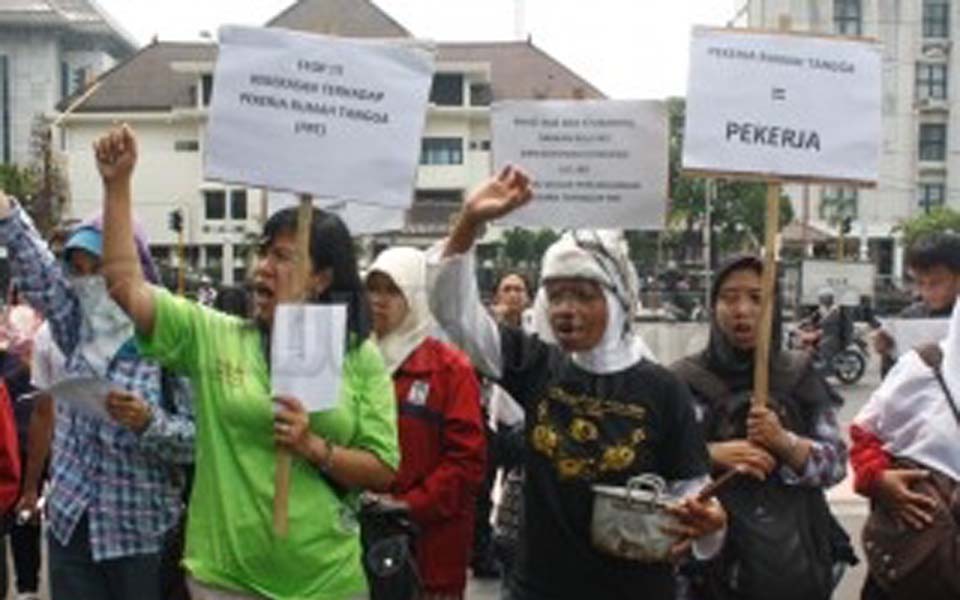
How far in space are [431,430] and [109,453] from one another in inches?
38.2

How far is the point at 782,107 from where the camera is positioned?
12.1 feet

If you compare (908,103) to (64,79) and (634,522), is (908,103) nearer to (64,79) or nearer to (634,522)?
(64,79)

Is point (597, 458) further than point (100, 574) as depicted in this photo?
No

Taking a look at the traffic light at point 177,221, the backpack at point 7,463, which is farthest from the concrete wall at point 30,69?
the backpack at point 7,463

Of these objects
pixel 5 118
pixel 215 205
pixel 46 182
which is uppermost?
pixel 5 118

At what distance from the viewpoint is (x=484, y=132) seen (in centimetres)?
5284

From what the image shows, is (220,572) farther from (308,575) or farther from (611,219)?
(611,219)

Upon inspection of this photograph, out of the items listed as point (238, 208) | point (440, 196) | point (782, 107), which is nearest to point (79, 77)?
point (238, 208)

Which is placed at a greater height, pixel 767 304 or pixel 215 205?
pixel 215 205

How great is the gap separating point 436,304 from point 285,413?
584 millimetres

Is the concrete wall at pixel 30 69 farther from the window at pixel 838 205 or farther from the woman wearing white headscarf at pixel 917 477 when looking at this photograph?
the woman wearing white headscarf at pixel 917 477

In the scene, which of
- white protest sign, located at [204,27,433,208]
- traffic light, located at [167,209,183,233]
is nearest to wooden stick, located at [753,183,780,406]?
white protest sign, located at [204,27,433,208]

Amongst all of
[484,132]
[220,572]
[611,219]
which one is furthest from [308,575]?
[484,132]

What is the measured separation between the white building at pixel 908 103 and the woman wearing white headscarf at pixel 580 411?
57809 mm
